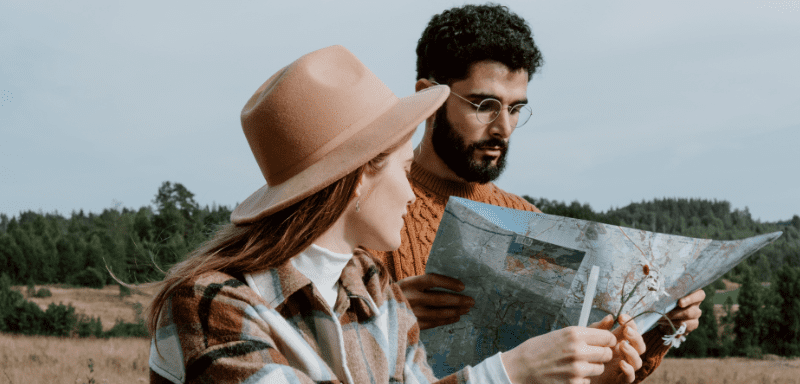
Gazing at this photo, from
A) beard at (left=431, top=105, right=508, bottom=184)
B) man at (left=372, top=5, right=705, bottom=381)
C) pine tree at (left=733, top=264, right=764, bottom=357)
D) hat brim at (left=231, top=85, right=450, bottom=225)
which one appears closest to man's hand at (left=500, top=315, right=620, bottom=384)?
hat brim at (left=231, top=85, right=450, bottom=225)

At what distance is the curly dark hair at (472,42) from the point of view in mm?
2951

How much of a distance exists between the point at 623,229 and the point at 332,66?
3.24ft

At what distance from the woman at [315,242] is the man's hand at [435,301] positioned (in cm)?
34

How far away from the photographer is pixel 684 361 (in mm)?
26172

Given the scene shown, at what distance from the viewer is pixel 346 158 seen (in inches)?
66.7

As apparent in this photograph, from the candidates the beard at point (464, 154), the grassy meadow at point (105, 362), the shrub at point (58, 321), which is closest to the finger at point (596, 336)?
the beard at point (464, 154)

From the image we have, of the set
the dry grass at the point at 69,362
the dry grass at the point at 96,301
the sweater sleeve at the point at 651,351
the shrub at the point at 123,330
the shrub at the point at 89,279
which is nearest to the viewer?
the sweater sleeve at the point at 651,351

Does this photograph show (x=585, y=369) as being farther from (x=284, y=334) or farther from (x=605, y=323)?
(x=284, y=334)

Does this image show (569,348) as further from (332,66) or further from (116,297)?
(116,297)

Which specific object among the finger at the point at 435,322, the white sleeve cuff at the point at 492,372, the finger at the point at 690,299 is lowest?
the white sleeve cuff at the point at 492,372

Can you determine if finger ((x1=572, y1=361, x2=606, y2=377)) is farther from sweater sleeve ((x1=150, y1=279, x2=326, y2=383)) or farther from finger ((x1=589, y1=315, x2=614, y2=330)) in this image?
sweater sleeve ((x1=150, y1=279, x2=326, y2=383))

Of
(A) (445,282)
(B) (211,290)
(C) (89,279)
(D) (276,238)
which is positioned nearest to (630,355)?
(A) (445,282)

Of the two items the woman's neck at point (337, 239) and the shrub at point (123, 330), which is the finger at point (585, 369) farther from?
the shrub at point (123, 330)

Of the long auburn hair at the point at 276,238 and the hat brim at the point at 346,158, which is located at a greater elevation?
the hat brim at the point at 346,158
